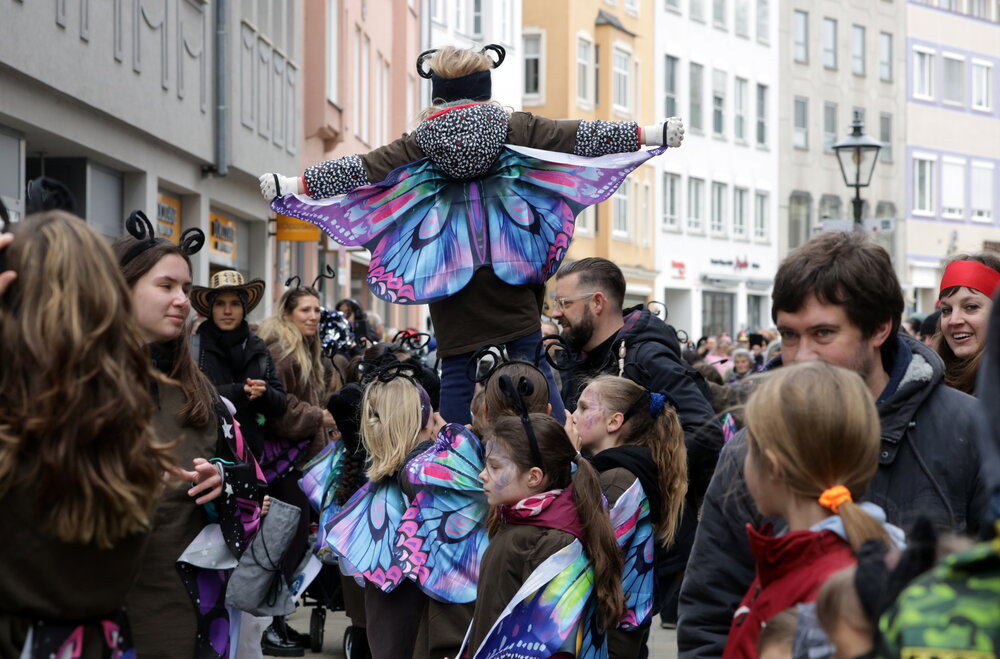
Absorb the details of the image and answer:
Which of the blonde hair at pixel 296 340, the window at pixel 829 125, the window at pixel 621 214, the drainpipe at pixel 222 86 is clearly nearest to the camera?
the blonde hair at pixel 296 340

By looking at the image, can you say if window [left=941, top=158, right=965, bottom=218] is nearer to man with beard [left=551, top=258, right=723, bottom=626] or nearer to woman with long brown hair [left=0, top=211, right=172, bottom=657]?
man with beard [left=551, top=258, right=723, bottom=626]

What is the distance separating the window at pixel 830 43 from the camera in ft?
187

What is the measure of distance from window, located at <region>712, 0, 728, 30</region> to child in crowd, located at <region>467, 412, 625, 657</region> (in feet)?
160

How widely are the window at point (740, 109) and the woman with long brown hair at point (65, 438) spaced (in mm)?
51257

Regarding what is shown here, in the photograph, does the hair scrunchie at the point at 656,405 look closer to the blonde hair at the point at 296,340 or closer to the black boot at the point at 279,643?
the black boot at the point at 279,643

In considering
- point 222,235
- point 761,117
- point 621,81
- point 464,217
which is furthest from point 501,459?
point 761,117

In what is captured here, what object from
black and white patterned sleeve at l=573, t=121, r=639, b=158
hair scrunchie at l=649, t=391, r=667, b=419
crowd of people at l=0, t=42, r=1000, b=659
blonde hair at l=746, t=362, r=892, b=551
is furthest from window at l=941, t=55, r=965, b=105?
blonde hair at l=746, t=362, r=892, b=551

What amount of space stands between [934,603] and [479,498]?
14.1ft

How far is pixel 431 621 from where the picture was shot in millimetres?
6508

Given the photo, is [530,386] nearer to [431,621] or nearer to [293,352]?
[431,621]

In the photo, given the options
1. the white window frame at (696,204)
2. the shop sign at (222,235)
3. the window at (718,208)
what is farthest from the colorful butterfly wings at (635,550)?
the window at (718,208)

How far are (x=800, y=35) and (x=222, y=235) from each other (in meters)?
39.2

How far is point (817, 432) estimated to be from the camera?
3191mm

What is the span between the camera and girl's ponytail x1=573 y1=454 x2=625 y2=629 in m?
5.42
